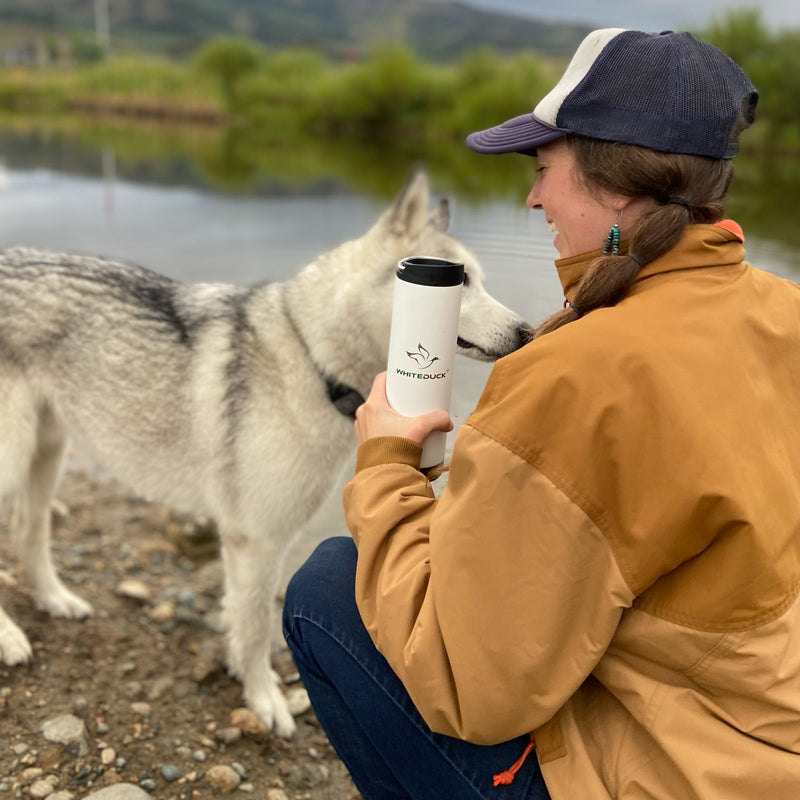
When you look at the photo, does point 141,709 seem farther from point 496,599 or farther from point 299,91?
point 299,91

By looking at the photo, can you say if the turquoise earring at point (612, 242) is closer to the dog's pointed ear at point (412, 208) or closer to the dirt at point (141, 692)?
the dog's pointed ear at point (412, 208)

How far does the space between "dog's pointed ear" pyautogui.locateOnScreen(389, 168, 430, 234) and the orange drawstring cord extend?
5.29 feet

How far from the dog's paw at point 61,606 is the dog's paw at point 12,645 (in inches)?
10.1

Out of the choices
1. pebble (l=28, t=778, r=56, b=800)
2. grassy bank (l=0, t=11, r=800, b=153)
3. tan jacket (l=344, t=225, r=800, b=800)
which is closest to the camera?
tan jacket (l=344, t=225, r=800, b=800)

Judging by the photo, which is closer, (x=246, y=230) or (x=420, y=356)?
(x=420, y=356)

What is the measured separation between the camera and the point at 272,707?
2.45 meters

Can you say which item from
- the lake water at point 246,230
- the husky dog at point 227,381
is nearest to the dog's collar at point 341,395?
the husky dog at point 227,381

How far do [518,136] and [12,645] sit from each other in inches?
88.8

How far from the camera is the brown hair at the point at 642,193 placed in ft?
3.84

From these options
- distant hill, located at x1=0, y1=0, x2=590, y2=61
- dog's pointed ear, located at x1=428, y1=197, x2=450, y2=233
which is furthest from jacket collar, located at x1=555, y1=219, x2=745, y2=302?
distant hill, located at x1=0, y1=0, x2=590, y2=61

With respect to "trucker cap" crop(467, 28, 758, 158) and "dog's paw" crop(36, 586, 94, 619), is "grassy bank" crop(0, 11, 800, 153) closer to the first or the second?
"dog's paw" crop(36, 586, 94, 619)

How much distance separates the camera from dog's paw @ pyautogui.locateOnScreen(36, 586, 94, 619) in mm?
2730

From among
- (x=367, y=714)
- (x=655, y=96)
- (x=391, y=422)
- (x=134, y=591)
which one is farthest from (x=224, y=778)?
(x=655, y=96)

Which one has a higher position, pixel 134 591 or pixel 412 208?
pixel 412 208
